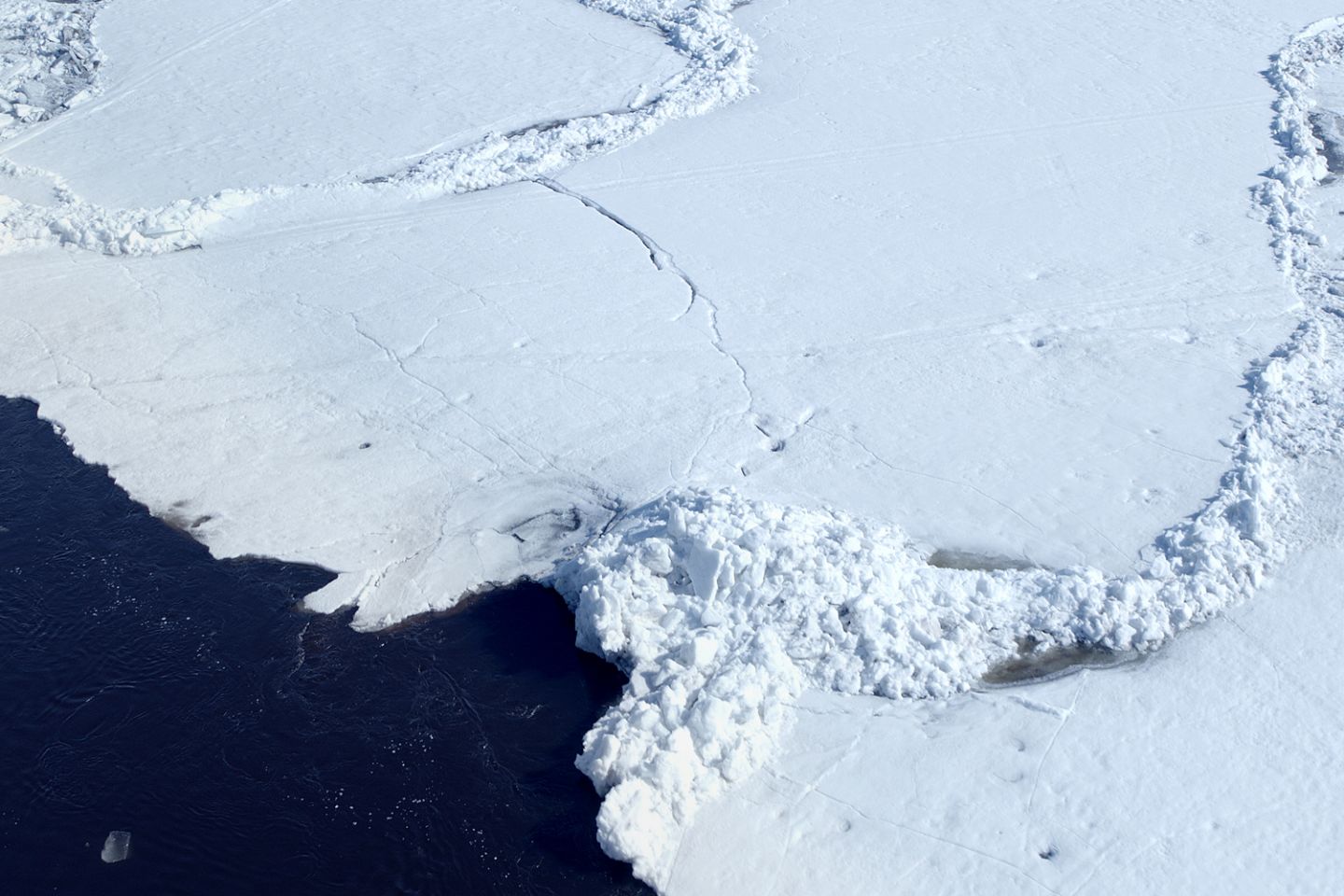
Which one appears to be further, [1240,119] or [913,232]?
[1240,119]

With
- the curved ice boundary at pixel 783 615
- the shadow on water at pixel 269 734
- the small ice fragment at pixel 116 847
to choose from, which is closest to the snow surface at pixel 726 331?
the curved ice boundary at pixel 783 615

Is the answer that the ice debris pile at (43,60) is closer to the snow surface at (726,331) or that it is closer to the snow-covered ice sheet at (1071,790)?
the snow surface at (726,331)

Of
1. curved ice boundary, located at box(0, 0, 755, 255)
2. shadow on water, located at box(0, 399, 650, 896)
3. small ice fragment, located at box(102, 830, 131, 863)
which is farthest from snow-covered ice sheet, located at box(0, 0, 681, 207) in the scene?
small ice fragment, located at box(102, 830, 131, 863)

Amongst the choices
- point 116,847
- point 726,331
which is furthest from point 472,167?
point 116,847

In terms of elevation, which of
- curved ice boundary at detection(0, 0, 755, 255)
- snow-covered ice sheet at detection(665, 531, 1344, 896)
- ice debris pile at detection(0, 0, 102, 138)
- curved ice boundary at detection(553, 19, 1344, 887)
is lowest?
snow-covered ice sheet at detection(665, 531, 1344, 896)

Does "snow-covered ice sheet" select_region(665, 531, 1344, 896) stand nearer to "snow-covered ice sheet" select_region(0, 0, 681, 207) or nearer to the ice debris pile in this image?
"snow-covered ice sheet" select_region(0, 0, 681, 207)

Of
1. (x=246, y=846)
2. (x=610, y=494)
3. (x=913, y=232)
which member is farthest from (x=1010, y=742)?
(x=913, y=232)

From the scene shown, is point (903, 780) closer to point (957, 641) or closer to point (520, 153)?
point (957, 641)
